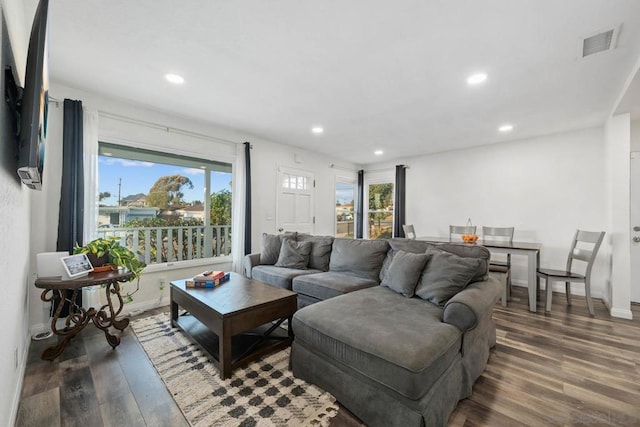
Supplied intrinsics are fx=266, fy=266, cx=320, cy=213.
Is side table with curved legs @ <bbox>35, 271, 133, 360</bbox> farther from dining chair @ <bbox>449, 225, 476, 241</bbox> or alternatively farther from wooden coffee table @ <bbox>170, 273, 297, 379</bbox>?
dining chair @ <bbox>449, 225, 476, 241</bbox>

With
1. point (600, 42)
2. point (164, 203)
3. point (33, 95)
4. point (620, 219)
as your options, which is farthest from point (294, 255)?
point (620, 219)

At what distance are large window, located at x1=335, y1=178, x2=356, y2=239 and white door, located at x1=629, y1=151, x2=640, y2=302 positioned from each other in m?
4.55

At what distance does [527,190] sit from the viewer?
14.7 feet

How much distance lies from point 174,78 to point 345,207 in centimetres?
456

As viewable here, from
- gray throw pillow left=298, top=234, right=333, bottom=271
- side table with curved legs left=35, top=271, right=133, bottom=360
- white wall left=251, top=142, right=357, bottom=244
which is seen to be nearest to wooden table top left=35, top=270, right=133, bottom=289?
side table with curved legs left=35, top=271, right=133, bottom=360

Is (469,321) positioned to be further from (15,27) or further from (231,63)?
(15,27)

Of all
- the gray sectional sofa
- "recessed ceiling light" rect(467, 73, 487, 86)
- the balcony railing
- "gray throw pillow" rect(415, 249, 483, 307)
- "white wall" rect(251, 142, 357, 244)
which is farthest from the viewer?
"white wall" rect(251, 142, 357, 244)

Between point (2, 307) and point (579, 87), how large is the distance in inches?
185

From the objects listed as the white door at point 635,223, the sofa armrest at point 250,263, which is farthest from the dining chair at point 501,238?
the sofa armrest at point 250,263

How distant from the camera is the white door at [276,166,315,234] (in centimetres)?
489

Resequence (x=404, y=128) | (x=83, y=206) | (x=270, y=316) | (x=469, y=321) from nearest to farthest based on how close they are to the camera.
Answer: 1. (x=469, y=321)
2. (x=270, y=316)
3. (x=83, y=206)
4. (x=404, y=128)

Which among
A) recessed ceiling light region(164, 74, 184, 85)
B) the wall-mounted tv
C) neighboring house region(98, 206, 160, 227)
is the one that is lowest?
neighboring house region(98, 206, 160, 227)

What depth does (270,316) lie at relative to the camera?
2.21 m

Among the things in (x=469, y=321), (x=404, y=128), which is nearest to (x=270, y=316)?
(x=469, y=321)
